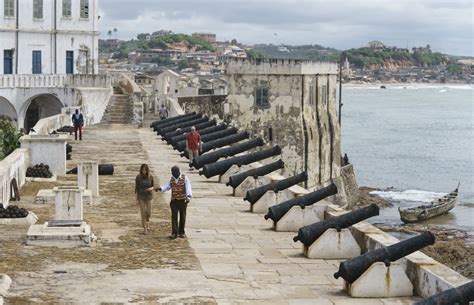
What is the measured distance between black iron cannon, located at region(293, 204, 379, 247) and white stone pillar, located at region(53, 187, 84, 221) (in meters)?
3.62

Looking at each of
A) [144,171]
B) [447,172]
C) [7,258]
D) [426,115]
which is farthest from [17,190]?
[426,115]

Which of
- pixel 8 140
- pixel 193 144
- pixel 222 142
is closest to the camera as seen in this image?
pixel 8 140

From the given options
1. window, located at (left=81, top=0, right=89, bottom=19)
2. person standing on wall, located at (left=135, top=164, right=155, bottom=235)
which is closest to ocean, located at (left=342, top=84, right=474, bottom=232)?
window, located at (left=81, top=0, right=89, bottom=19)

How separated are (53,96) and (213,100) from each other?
8.36 m

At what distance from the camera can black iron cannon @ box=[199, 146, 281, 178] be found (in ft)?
72.1

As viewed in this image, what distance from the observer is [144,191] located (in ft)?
51.6

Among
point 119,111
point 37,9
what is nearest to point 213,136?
point 119,111

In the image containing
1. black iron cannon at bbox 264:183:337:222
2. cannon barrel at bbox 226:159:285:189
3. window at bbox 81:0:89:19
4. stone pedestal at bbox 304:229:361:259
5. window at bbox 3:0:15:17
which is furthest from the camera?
window at bbox 81:0:89:19

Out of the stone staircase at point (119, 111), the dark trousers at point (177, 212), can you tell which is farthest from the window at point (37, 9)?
the dark trousers at point (177, 212)

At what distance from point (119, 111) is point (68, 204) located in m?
30.7

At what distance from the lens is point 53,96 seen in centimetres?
5306

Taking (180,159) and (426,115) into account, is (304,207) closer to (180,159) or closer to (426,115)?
(180,159)

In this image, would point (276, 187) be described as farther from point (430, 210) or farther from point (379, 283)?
point (430, 210)

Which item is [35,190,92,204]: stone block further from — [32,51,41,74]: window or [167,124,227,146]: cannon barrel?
[32,51,41,74]: window
